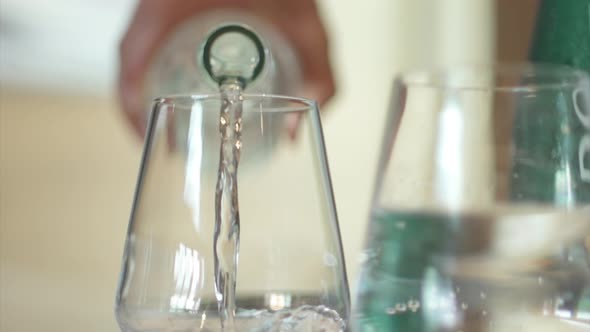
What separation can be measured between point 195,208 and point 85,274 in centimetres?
25

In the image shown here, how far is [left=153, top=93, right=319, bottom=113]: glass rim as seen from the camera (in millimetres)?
476

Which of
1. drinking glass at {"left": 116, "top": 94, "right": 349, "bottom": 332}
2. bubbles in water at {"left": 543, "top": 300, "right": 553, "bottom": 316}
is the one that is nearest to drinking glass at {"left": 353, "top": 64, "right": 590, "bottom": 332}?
bubbles in water at {"left": 543, "top": 300, "right": 553, "bottom": 316}

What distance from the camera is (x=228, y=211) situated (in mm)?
484

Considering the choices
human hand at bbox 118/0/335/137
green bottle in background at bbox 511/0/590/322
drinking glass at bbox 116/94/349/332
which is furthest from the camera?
human hand at bbox 118/0/335/137

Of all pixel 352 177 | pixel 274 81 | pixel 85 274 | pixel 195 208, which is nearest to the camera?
pixel 195 208

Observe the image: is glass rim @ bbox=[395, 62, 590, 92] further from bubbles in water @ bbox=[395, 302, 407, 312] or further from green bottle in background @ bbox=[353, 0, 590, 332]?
bubbles in water @ bbox=[395, 302, 407, 312]

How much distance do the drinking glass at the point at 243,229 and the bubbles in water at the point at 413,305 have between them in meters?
0.11

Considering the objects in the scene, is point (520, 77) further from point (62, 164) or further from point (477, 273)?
point (62, 164)

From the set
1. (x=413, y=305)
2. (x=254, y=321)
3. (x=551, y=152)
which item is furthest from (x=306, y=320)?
(x=551, y=152)

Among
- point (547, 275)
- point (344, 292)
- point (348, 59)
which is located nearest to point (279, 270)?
point (344, 292)

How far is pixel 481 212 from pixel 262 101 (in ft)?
0.88

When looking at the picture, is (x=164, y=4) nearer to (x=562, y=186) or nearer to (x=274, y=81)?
(x=274, y=81)

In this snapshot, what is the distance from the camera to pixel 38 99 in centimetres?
67

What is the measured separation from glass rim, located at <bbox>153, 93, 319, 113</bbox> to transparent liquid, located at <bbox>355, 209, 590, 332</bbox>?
0.16 m
